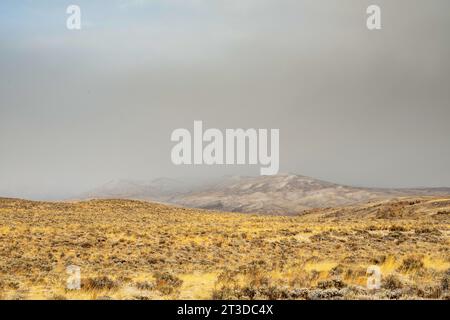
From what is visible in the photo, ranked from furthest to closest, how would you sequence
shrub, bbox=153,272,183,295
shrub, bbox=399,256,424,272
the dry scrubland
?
shrub, bbox=399,256,424,272
shrub, bbox=153,272,183,295
the dry scrubland

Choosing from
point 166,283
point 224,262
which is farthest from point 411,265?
point 166,283

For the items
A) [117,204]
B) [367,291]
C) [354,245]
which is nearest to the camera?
[367,291]

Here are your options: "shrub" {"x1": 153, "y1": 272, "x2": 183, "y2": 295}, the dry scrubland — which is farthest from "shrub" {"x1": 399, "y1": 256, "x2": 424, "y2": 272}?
"shrub" {"x1": 153, "y1": 272, "x2": 183, "y2": 295}

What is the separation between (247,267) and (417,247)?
42.0 ft

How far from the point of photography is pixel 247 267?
69.1 feet

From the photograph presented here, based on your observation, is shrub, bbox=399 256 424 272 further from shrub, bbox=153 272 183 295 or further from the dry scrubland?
shrub, bbox=153 272 183 295

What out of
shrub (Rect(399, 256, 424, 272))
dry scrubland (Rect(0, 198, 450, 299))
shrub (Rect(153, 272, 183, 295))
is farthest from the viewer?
shrub (Rect(399, 256, 424, 272))

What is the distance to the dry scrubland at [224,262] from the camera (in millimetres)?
14758

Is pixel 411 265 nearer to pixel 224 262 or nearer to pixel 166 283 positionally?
pixel 224 262

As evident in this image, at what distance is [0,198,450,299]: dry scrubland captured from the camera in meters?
14.8

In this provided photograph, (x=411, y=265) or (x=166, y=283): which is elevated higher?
(x=166, y=283)

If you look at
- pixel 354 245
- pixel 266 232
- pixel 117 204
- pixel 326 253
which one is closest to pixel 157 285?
pixel 326 253

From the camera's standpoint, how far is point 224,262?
79.1 feet
